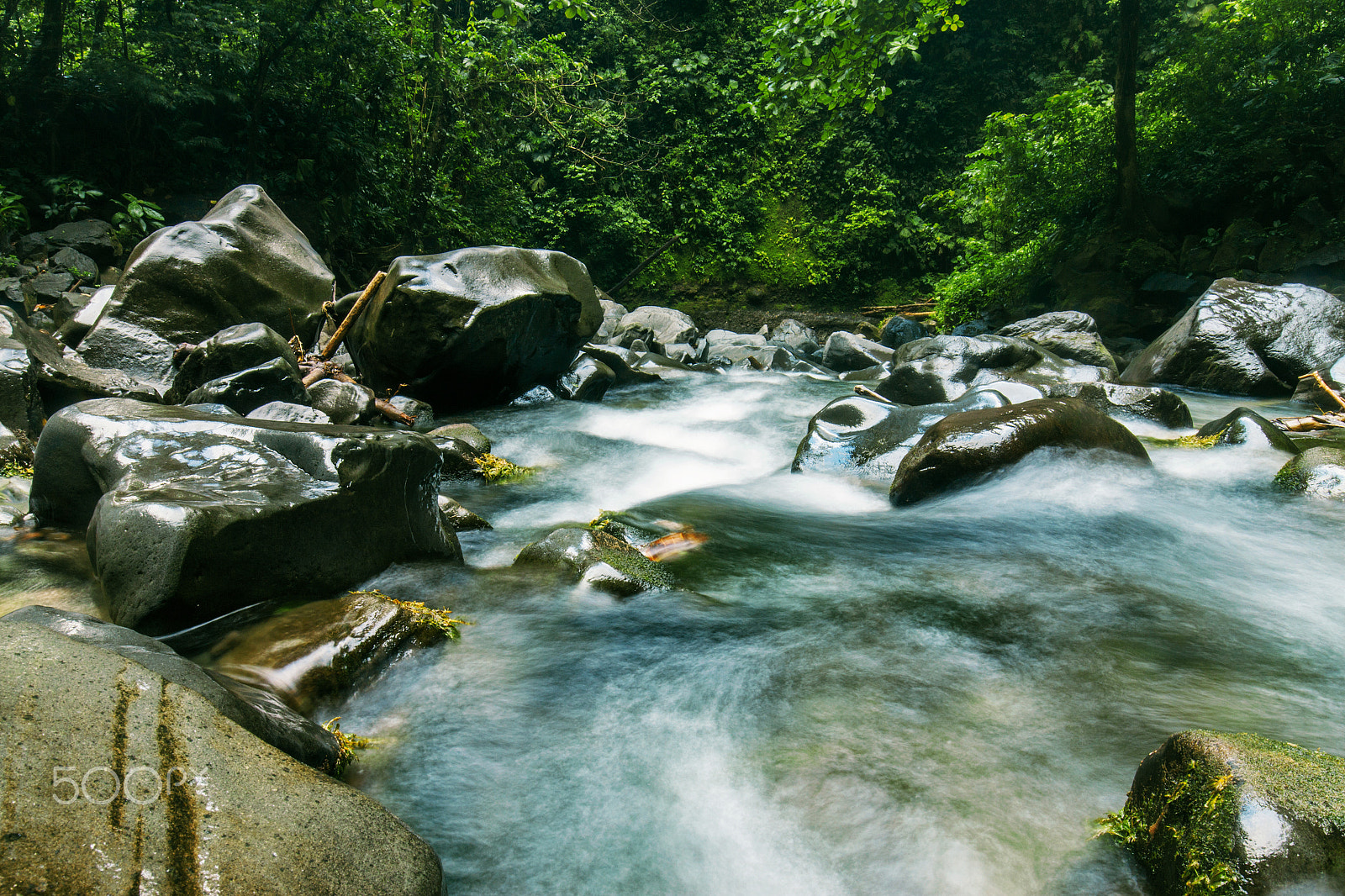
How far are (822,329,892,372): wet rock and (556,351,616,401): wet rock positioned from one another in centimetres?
480

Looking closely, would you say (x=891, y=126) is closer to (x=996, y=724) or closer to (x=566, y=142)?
(x=566, y=142)

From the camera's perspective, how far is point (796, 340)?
47.2 feet

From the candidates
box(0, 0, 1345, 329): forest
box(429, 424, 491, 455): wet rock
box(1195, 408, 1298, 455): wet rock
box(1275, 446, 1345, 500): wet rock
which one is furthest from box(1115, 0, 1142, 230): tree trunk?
box(429, 424, 491, 455): wet rock

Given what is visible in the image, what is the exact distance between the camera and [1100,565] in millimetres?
3484

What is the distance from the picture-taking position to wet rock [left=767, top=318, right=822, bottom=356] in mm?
13859

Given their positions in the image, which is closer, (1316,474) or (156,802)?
(156,802)

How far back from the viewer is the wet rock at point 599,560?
10.5 feet

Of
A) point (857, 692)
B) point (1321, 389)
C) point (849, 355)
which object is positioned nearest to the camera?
point (857, 692)

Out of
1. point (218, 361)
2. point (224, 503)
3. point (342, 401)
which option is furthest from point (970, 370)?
point (224, 503)

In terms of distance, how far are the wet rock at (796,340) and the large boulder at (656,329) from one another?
173cm

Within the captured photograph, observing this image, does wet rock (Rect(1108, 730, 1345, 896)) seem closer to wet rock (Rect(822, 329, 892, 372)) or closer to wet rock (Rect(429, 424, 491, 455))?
wet rock (Rect(429, 424, 491, 455))

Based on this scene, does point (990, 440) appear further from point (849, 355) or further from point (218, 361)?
point (849, 355)

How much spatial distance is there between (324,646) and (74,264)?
948 cm

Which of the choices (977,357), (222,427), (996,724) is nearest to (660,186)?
(977,357)
